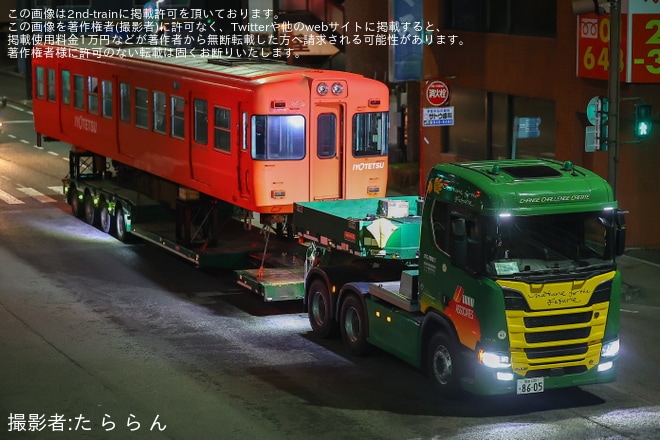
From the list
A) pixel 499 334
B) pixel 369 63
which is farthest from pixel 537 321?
pixel 369 63

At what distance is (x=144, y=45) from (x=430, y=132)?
778 cm

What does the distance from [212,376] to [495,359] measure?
4.21 meters

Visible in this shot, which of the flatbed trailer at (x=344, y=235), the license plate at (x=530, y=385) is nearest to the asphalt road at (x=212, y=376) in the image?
the license plate at (x=530, y=385)

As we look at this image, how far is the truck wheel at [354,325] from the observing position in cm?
1850

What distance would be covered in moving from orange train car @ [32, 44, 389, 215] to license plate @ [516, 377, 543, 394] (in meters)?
8.17

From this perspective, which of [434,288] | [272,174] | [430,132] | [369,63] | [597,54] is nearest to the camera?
[434,288]

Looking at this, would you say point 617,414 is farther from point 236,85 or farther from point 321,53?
point 321,53

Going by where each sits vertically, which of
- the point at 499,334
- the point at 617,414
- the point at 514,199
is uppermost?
the point at 514,199

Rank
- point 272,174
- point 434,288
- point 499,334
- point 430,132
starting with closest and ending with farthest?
point 499,334, point 434,288, point 272,174, point 430,132

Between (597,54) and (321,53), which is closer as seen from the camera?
(597,54)

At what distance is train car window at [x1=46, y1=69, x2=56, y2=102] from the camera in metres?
33.2

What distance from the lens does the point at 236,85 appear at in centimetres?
2306

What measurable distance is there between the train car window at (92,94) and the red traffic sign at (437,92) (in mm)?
7742

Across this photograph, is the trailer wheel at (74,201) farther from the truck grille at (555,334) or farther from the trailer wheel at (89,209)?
the truck grille at (555,334)
